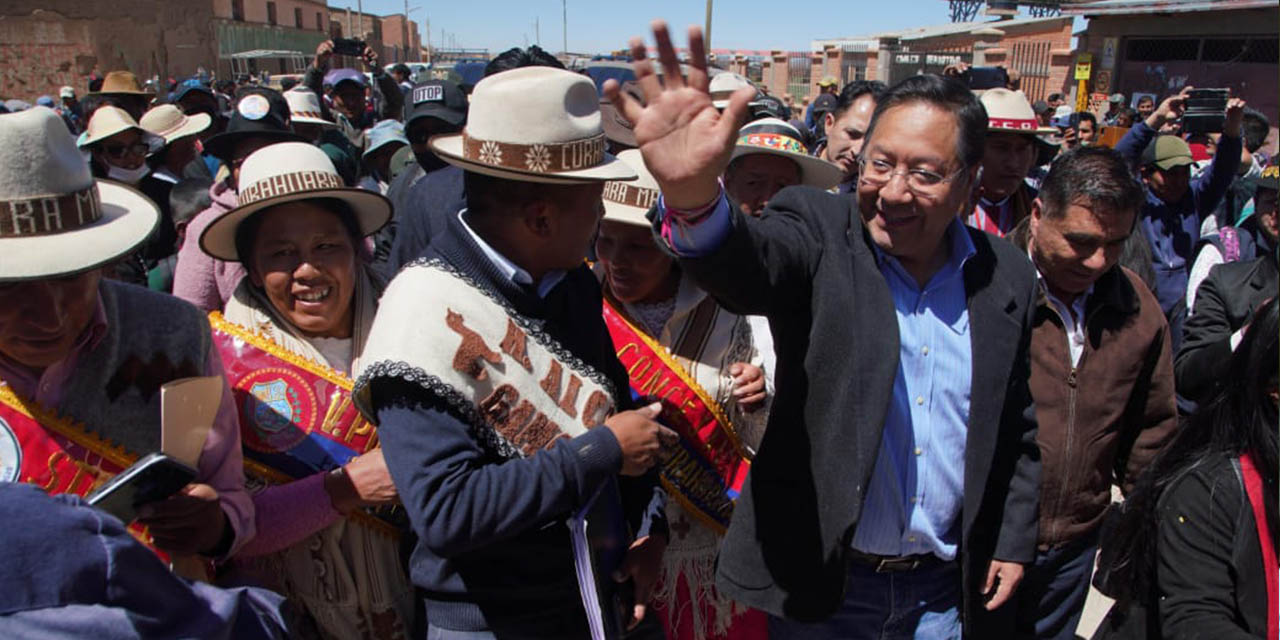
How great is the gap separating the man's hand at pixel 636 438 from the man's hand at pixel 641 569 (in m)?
0.37

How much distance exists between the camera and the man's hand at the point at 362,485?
5.47ft

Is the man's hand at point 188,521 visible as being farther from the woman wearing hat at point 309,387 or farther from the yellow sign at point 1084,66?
the yellow sign at point 1084,66

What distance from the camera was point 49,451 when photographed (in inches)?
56.3

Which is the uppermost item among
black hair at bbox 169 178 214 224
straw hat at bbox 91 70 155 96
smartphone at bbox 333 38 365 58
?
smartphone at bbox 333 38 365 58

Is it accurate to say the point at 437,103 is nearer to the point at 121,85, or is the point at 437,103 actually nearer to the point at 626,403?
the point at 626,403

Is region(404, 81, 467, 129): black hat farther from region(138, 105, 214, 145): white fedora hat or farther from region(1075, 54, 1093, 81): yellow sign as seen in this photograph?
region(1075, 54, 1093, 81): yellow sign

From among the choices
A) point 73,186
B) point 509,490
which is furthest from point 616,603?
point 73,186

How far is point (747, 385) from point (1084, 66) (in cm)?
1625

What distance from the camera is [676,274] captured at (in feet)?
7.50

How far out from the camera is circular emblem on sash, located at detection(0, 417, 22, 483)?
140cm

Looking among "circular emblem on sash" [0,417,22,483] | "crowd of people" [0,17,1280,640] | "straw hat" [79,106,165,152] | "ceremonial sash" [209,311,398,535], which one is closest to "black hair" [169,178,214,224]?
"crowd of people" [0,17,1280,640]

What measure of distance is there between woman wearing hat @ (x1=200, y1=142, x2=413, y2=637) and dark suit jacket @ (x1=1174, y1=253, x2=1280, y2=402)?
258 centimetres

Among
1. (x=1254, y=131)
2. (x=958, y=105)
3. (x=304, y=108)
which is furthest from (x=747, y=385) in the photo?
(x=1254, y=131)

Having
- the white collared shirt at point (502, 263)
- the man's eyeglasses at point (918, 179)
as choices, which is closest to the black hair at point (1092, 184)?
the man's eyeglasses at point (918, 179)
